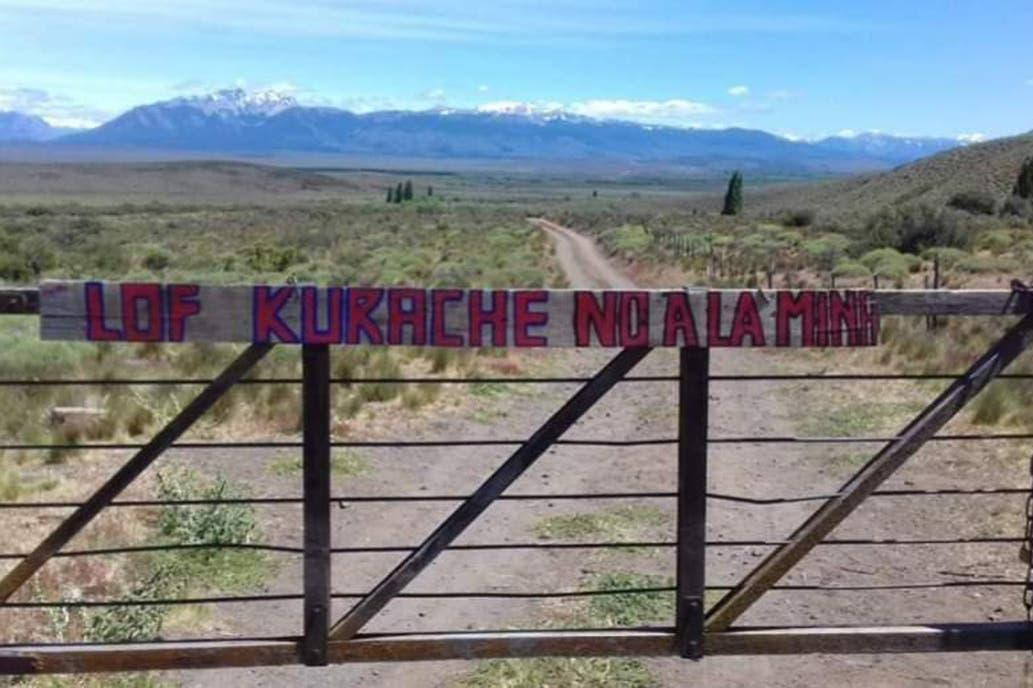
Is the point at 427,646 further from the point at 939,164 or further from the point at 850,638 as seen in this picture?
the point at 939,164

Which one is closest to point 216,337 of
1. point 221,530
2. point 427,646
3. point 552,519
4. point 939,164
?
point 427,646

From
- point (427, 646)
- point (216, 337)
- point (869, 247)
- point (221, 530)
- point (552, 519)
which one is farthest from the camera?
point (869, 247)

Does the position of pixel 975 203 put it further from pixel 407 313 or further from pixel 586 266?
pixel 407 313

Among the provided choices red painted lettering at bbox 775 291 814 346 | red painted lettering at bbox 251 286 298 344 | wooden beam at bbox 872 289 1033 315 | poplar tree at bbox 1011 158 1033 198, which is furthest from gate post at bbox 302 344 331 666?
poplar tree at bbox 1011 158 1033 198

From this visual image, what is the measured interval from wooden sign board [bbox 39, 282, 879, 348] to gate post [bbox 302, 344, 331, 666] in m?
0.14

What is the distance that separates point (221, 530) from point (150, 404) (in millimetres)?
4286

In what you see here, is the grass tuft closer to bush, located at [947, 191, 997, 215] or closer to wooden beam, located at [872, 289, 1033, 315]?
wooden beam, located at [872, 289, 1033, 315]

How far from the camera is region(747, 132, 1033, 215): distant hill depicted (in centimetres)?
7931

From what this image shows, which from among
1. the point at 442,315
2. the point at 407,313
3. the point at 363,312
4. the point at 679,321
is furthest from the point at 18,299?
the point at 679,321

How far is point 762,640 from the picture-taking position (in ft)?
14.6

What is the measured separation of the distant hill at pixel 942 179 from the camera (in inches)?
3123

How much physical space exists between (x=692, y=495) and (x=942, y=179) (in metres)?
90.2

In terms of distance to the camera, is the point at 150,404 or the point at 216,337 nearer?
the point at 216,337

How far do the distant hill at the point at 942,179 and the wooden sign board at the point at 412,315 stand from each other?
66560mm
